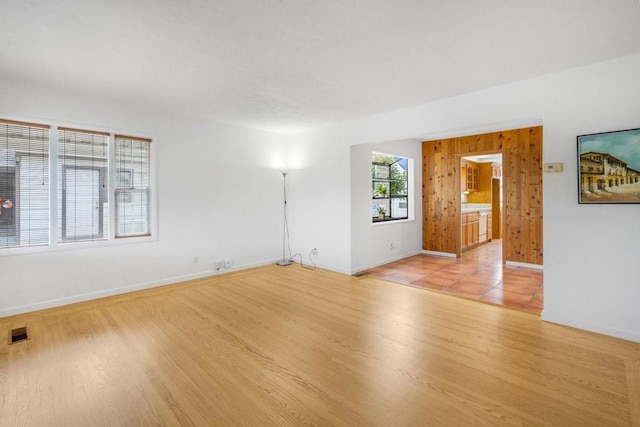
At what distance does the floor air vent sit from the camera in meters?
2.88

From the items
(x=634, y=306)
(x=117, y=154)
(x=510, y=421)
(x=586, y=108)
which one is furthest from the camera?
(x=117, y=154)

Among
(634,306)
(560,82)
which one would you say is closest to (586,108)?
(560,82)

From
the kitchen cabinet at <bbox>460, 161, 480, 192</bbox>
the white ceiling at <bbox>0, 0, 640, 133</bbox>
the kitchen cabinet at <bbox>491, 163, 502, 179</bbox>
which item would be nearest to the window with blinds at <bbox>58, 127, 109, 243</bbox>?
the white ceiling at <bbox>0, 0, 640, 133</bbox>

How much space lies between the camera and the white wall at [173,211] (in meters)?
3.56

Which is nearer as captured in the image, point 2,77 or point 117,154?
point 2,77

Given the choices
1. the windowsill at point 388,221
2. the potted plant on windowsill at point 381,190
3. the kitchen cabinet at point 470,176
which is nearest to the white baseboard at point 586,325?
the windowsill at point 388,221

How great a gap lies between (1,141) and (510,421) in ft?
17.8

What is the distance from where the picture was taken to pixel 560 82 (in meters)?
3.12

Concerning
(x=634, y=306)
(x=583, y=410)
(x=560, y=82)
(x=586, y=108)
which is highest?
(x=560, y=82)

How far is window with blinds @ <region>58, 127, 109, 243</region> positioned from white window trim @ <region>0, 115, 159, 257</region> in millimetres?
48

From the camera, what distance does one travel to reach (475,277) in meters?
4.99

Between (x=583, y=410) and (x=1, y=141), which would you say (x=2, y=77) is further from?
(x=583, y=410)

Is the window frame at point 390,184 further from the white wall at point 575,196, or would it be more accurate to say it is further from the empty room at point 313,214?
the white wall at point 575,196

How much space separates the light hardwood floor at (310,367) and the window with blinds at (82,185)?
1.00 metres
